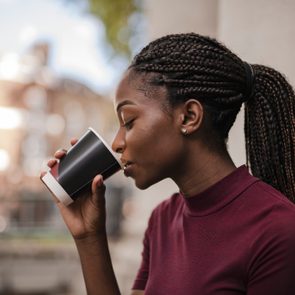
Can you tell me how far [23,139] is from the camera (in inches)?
898

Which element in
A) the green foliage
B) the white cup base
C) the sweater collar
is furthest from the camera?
the green foliage

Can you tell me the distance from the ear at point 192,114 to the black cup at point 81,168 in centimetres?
18

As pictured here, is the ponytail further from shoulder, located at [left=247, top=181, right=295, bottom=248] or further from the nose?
the nose

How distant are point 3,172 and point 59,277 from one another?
Result: 14701 millimetres

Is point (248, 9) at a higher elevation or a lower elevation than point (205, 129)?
Answer: higher

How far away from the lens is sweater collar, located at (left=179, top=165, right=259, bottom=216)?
115cm

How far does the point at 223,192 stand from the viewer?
1.16 metres

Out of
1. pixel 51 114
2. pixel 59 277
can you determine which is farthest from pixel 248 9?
pixel 51 114

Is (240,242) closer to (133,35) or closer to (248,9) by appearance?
(248,9)

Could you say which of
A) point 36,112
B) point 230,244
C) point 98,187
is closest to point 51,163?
point 98,187

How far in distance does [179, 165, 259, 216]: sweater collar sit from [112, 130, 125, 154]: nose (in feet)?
0.65

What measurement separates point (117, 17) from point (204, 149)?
5401 mm

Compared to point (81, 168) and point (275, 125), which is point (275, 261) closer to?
point (275, 125)

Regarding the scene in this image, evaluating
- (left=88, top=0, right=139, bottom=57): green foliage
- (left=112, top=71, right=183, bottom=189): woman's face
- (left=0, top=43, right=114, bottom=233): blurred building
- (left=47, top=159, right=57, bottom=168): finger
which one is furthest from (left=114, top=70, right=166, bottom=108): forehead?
(left=0, top=43, right=114, bottom=233): blurred building
